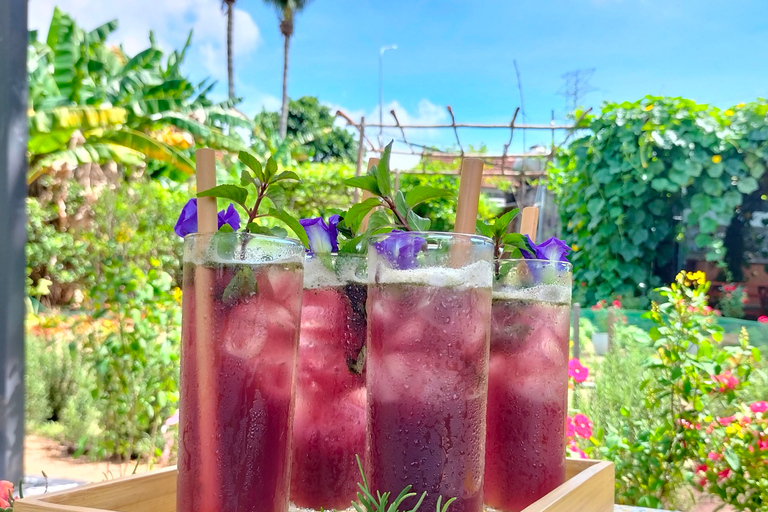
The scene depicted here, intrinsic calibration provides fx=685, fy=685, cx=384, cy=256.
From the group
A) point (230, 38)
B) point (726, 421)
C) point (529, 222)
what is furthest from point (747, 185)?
point (230, 38)

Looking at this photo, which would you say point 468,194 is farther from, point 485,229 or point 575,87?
point 575,87

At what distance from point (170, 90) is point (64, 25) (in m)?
1.13

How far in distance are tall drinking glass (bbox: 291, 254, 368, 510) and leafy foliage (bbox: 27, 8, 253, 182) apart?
19.0 feet

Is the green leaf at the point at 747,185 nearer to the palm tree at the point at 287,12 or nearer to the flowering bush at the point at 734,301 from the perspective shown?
the flowering bush at the point at 734,301

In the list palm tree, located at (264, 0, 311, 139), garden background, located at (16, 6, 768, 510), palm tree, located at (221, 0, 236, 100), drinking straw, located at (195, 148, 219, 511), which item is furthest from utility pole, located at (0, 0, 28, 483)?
palm tree, located at (264, 0, 311, 139)

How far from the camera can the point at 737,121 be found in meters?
5.39

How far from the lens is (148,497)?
3.19ft

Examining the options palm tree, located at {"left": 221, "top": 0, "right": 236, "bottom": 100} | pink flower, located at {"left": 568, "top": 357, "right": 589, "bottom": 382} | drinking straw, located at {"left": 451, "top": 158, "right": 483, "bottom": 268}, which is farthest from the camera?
palm tree, located at {"left": 221, "top": 0, "right": 236, "bottom": 100}

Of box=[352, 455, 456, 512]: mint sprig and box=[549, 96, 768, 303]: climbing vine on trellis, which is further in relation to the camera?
box=[549, 96, 768, 303]: climbing vine on trellis

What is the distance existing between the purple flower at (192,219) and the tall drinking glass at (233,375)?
0.26 ft

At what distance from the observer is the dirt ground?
13.4ft

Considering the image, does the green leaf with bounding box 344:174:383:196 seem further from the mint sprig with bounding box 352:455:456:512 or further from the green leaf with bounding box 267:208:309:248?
the mint sprig with bounding box 352:455:456:512

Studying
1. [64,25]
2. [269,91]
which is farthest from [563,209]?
[269,91]

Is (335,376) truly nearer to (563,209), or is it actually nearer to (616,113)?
(616,113)
